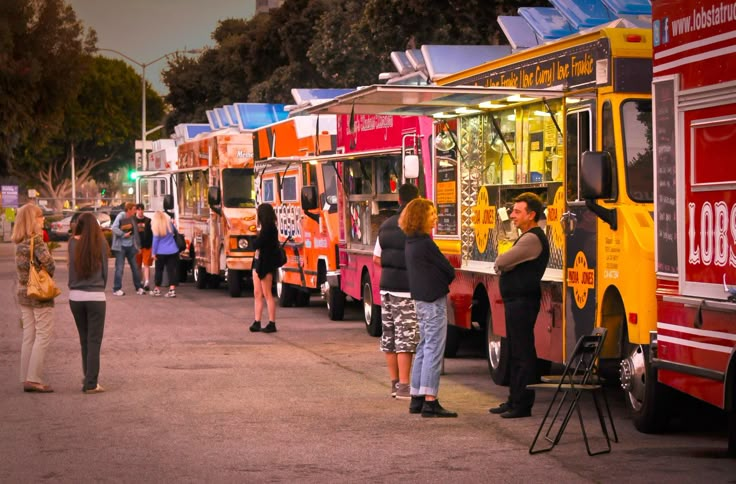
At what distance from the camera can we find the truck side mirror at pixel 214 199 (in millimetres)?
25844

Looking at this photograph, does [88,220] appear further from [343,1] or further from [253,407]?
[343,1]

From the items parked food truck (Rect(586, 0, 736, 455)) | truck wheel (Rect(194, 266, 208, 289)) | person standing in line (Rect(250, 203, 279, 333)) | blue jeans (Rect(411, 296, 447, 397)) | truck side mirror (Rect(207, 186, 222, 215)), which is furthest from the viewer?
truck wheel (Rect(194, 266, 208, 289))

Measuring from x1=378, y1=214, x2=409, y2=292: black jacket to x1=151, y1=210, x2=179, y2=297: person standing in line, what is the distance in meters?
14.2

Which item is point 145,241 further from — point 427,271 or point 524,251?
point 524,251

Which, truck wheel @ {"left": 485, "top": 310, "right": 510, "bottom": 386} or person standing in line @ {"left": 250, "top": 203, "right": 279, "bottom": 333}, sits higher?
person standing in line @ {"left": 250, "top": 203, "right": 279, "bottom": 333}

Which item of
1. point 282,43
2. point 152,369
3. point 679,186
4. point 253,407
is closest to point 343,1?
point 282,43

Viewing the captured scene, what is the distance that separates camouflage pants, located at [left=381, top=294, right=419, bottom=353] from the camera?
11.8 m

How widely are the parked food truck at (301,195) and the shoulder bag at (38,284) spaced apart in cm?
791

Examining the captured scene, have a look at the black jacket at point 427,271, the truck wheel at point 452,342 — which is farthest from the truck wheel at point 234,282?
the black jacket at point 427,271

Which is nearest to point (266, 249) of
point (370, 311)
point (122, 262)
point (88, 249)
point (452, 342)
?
point (370, 311)

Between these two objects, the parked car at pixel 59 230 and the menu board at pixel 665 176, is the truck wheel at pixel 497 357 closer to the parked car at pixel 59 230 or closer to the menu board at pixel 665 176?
the menu board at pixel 665 176

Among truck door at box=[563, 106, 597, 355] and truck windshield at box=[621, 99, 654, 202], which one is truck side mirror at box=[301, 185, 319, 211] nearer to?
truck door at box=[563, 106, 597, 355]

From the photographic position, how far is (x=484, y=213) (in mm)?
13367

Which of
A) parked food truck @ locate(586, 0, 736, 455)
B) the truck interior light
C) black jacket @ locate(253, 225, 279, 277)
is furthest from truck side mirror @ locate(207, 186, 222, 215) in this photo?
parked food truck @ locate(586, 0, 736, 455)
